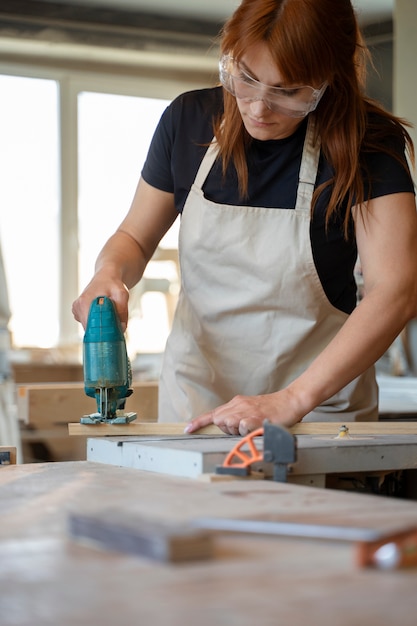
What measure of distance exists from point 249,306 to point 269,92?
536 millimetres

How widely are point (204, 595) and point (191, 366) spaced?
149 cm

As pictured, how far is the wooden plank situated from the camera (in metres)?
2.00

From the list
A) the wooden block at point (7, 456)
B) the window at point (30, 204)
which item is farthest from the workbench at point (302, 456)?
the window at point (30, 204)

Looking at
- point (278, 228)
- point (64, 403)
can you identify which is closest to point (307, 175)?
point (278, 228)

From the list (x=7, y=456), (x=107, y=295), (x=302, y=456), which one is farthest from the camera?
(x=107, y=295)

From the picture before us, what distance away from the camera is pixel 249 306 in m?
2.26

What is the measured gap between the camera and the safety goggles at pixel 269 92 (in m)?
1.98

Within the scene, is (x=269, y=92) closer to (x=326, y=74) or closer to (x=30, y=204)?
(x=326, y=74)

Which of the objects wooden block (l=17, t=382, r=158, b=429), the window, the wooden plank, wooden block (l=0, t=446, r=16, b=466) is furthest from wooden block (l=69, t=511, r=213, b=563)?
the window

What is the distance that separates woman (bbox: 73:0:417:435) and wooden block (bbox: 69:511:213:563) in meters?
0.81

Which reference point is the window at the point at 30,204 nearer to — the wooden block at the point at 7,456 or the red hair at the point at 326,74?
the red hair at the point at 326,74

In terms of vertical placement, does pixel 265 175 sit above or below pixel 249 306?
above

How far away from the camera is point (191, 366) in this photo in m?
2.37

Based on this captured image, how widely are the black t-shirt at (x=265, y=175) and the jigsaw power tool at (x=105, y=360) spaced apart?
0.45 metres
